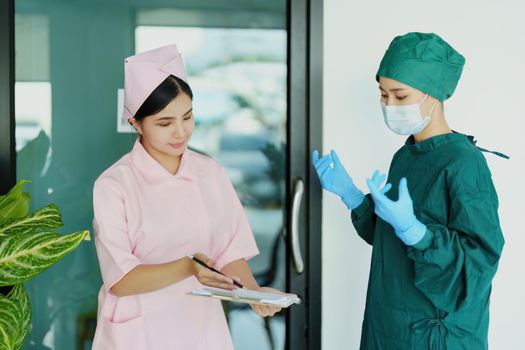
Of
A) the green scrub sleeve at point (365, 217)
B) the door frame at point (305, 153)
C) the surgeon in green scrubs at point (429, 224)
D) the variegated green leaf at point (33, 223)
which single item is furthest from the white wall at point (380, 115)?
the variegated green leaf at point (33, 223)

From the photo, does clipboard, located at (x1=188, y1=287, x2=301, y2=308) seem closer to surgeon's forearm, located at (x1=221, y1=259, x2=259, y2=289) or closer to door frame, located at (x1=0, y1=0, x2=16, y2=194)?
surgeon's forearm, located at (x1=221, y1=259, x2=259, y2=289)

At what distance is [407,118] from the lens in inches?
73.9

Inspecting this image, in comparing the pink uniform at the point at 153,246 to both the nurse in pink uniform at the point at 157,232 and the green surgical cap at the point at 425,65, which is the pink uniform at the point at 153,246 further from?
the green surgical cap at the point at 425,65

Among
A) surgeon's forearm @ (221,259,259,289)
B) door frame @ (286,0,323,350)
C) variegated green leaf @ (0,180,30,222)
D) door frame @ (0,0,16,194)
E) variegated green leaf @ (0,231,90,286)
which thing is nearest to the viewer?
variegated green leaf @ (0,231,90,286)

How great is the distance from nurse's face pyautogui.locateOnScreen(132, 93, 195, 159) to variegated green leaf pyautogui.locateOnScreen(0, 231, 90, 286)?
0.43m

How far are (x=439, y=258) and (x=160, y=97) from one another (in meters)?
0.85

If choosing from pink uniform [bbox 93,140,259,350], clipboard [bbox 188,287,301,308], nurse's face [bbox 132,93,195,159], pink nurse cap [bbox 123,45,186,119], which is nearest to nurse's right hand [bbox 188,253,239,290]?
clipboard [bbox 188,287,301,308]

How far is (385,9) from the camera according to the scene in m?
2.42

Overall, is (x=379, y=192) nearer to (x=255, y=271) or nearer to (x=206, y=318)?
(x=206, y=318)

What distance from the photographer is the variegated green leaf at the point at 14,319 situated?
1652 mm

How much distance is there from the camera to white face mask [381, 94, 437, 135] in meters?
1.87

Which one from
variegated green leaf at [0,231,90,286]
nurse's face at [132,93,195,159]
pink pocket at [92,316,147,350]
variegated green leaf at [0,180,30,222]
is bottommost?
pink pocket at [92,316,147,350]

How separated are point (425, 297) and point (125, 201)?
2.77ft

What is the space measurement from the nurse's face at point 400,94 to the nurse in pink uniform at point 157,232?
1.80ft
